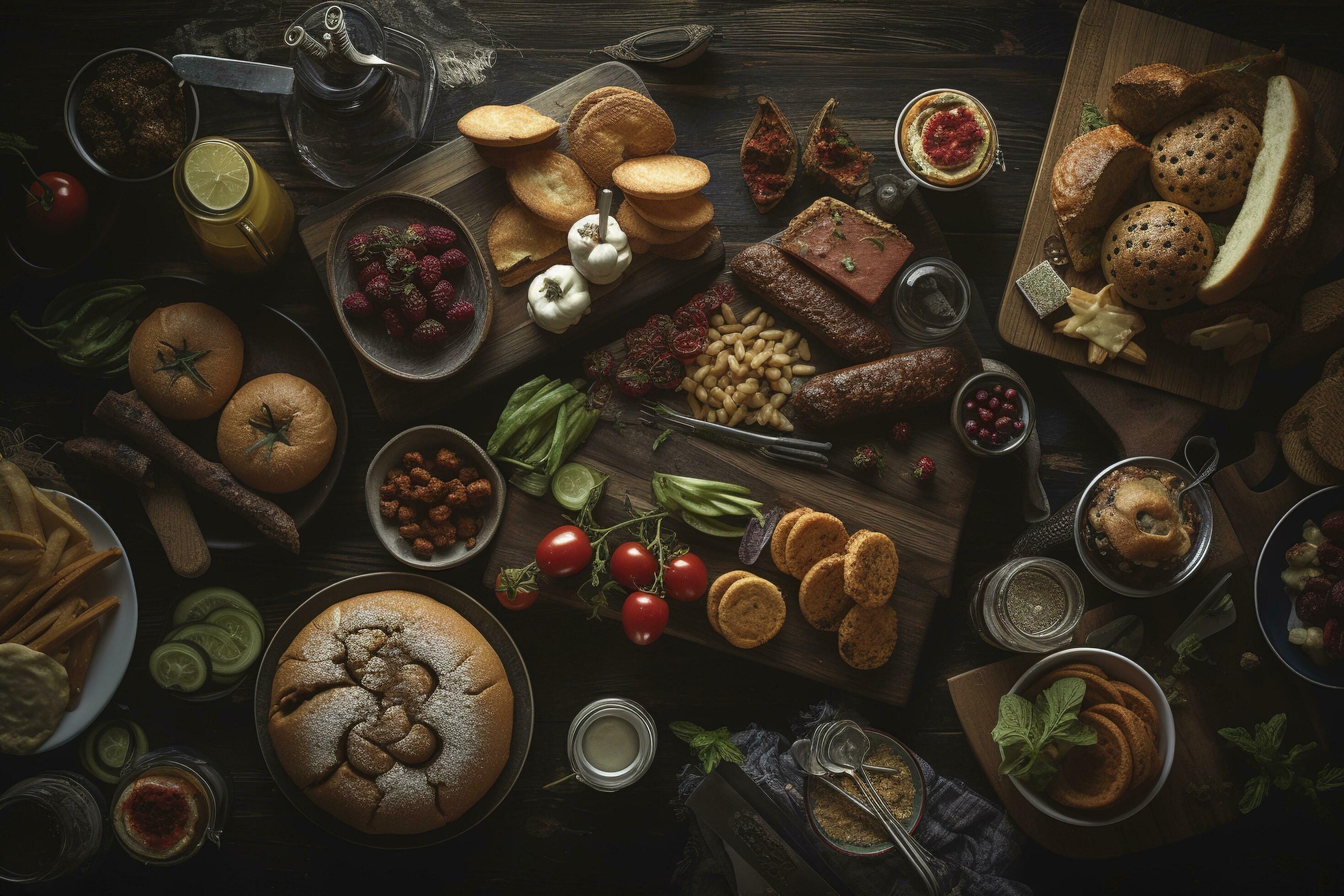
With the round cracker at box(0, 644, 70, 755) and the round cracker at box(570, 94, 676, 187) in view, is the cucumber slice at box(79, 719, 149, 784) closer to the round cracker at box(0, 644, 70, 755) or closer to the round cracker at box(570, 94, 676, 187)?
the round cracker at box(0, 644, 70, 755)

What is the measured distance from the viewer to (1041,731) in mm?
3086

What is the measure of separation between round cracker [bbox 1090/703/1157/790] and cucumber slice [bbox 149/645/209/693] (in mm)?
3895

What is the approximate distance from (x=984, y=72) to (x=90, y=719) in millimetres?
5005

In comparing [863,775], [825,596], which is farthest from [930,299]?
[863,775]

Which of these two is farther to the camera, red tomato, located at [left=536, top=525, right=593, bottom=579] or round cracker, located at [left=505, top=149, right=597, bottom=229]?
round cracker, located at [left=505, top=149, right=597, bottom=229]

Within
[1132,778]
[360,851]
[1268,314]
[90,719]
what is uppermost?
[1268,314]

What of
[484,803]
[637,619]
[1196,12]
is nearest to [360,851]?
[484,803]

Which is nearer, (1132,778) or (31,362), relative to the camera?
(1132,778)

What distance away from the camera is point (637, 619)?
10.3 ft

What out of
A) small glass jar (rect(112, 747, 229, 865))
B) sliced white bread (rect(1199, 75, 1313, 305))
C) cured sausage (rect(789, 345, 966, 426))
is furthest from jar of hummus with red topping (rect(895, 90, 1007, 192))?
small glass jar (rect(112, 747, 229, 865))

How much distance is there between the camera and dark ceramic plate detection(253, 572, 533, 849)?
10.5ft

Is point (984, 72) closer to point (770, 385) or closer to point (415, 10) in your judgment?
point (770, 385)

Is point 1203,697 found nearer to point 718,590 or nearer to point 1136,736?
point 1136,736

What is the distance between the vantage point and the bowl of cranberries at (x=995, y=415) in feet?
10.9
